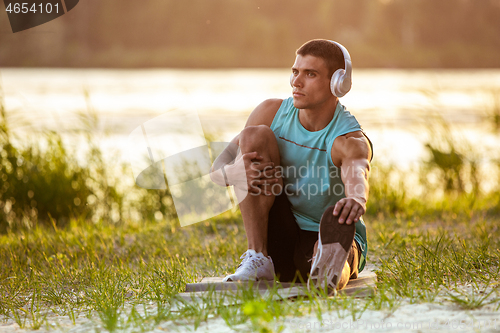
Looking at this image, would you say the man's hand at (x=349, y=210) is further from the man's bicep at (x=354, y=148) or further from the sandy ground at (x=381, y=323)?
the sandy ground at (x=381, y=323)

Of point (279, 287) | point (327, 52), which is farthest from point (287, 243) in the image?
point (327, 52)

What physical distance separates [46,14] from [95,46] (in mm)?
25875

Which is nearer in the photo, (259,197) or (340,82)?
(340,82)

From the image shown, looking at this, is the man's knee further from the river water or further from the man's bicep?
the river water

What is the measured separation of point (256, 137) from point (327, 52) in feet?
1.88

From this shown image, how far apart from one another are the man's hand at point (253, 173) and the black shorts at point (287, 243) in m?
0.16

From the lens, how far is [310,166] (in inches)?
112

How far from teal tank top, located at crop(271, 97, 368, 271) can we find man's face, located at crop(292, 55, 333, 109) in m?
0.14

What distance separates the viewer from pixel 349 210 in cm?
244

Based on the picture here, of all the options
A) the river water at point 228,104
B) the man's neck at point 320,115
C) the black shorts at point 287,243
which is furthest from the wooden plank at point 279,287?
the river water at point 228,104

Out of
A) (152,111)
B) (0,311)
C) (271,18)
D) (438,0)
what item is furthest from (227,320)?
(438,0)

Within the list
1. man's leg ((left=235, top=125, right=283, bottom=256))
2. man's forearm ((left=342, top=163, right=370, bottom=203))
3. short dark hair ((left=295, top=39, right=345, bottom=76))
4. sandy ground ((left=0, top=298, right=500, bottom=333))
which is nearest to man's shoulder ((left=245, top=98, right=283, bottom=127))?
man's leg ((left=235, top=125, right=283, bottom=256))

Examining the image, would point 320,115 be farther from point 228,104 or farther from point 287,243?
point 228,104

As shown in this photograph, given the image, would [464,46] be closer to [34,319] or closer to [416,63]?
[416,63]
